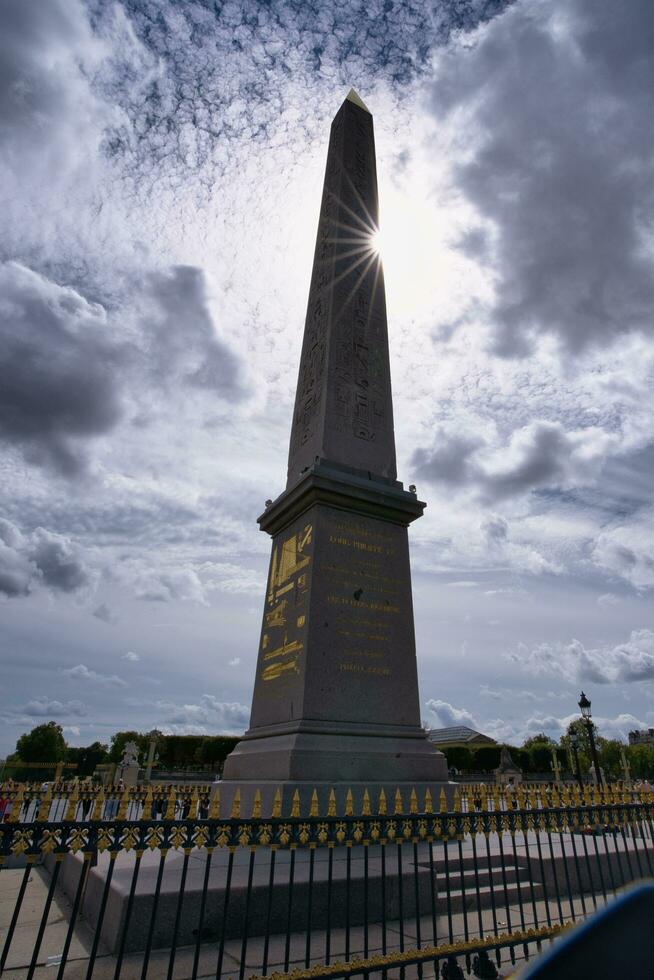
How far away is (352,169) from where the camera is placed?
14.9 meters

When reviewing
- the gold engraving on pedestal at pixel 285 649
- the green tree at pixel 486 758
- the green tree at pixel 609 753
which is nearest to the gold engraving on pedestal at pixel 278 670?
the gold engraving on pedestal at pixel 285 649

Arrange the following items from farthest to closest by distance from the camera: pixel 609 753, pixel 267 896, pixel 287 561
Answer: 1. pixel 609 753
2. pixel 287 561
3. pixel 267 896

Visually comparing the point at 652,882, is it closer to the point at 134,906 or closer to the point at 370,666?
the point at 134,906

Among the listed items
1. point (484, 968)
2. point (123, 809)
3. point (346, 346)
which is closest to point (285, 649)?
point (123, 809)

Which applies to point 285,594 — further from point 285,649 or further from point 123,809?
point 123,809

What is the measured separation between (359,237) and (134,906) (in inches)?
536

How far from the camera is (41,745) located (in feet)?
172

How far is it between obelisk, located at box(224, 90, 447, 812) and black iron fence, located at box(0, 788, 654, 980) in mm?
1487

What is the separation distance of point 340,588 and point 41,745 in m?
56.1

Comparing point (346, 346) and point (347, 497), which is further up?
point (346, 346)

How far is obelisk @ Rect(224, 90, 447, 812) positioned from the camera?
771 cm

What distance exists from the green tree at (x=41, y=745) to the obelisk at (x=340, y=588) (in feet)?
175

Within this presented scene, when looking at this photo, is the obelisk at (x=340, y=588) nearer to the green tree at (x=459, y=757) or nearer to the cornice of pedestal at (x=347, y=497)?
the cornice of pedestal at (x=347, y=497)

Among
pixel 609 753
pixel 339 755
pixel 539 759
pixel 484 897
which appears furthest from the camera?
pixel 609 753
